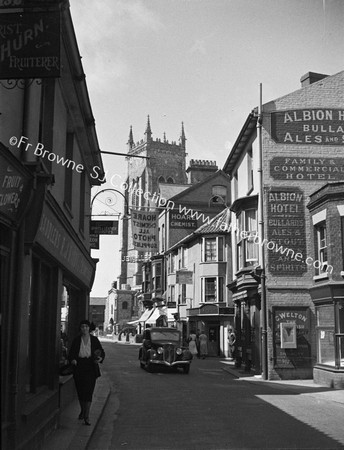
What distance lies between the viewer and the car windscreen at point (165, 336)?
80.3ft

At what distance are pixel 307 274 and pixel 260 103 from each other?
7021 mm

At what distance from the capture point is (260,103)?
2239cm

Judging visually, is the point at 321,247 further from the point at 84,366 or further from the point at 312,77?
the point at 84,366

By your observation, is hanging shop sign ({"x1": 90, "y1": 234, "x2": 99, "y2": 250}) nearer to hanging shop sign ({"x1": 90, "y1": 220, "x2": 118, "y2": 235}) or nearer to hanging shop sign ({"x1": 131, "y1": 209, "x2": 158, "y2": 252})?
hanging shop sign ({"x1": 90, "y1": 220, "x2": 118, "y2": 235})

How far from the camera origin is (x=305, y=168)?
72.6 ft

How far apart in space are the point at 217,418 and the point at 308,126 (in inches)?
567

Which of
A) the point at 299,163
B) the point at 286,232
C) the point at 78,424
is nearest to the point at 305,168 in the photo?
the point at 299,163

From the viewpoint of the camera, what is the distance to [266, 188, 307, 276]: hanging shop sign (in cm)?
2152

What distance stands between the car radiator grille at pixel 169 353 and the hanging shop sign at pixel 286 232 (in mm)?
5411

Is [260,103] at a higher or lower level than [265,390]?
higher

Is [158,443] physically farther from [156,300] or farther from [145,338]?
[156,300]

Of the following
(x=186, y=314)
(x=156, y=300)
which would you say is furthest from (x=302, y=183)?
(x=156, y=300)

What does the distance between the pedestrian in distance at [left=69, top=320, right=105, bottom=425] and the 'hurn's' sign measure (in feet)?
47.7

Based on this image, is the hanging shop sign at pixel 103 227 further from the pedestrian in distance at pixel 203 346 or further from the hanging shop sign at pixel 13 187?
the pedestrian in distance at pixel 203 346
